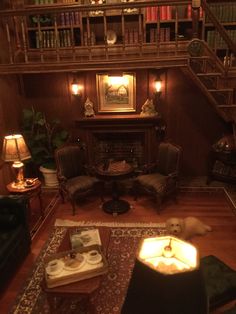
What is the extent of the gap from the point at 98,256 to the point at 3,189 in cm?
265

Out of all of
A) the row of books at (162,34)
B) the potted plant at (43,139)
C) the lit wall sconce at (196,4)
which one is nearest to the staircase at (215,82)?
the lit wall sconce at (196,4)

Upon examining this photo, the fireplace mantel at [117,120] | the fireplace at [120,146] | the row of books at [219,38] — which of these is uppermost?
the row of books at [219,38]

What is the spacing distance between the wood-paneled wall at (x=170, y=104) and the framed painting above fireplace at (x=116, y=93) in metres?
0.10

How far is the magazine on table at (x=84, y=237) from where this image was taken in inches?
123

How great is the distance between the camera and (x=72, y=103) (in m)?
5.59

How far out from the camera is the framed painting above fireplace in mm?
Result: 5363

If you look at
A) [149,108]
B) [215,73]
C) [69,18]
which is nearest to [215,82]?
[215,73]

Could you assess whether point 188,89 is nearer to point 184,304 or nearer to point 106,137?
point 106,137

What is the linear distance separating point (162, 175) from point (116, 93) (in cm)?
176

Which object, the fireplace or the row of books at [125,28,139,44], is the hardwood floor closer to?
the fireplace

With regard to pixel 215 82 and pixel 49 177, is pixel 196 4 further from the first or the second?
pixel 49 177

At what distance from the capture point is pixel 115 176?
4461mm

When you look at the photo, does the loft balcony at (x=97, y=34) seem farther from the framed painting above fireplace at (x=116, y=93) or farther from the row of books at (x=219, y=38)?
the framed painting above fireplace at (x=116, y=93)

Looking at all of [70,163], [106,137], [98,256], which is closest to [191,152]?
[106,137]
